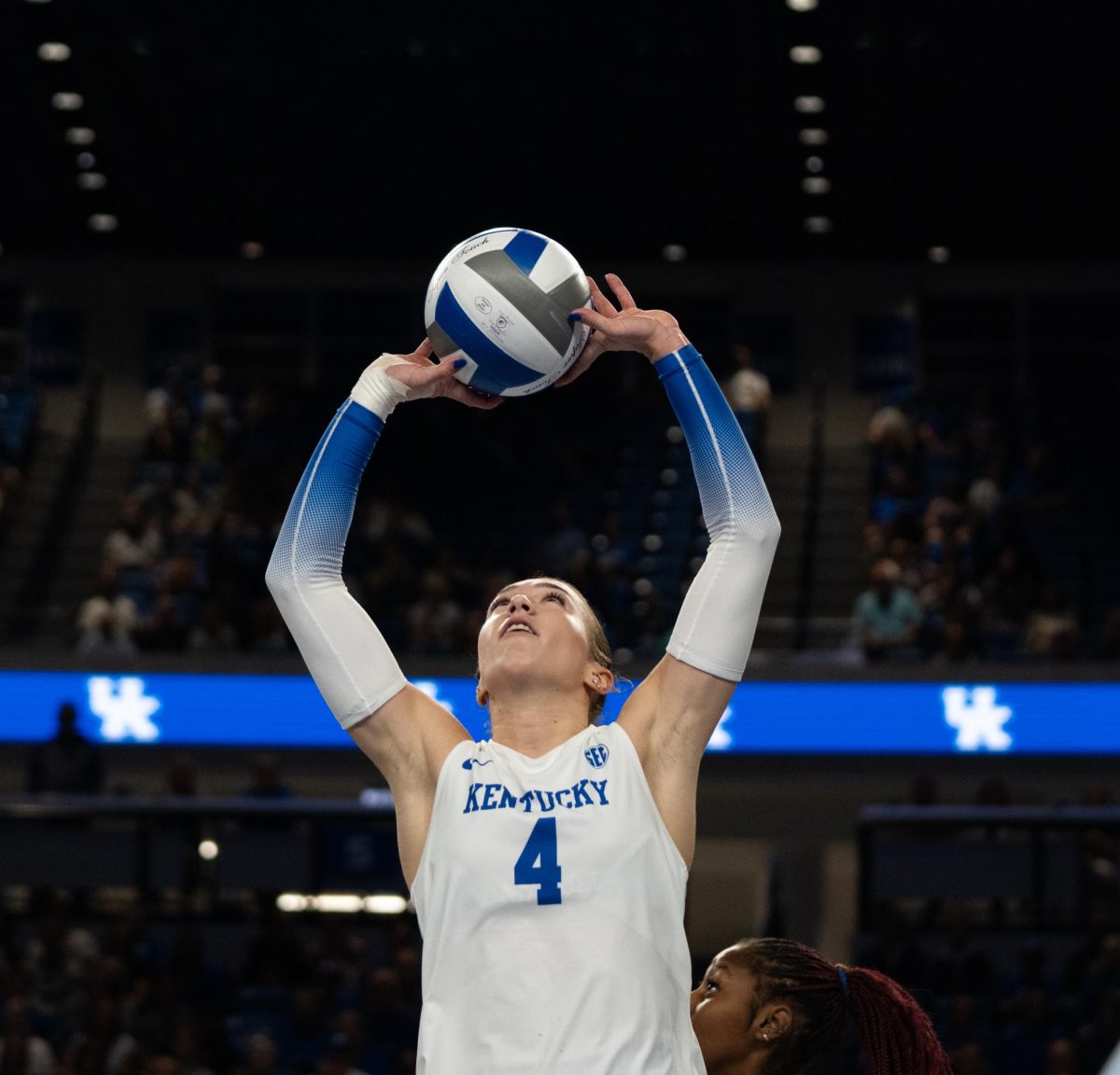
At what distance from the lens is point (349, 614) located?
10.4 feet

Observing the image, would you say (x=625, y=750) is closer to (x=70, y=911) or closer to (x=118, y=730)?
(x=70, y=911)

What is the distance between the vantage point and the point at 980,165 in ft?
60.5

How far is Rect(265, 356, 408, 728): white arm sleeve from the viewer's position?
3131 mm

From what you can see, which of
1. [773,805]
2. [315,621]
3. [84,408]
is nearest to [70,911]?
[773,805]

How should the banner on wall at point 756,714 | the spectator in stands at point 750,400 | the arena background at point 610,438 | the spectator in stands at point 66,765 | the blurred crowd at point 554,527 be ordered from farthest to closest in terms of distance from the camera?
the spectator in stands at point 750,400 → the blurred crowd at point 554,527 → the banner on wall at point 756,714 → the spectator in stands at point 66,765 → the arena background at point 610,438

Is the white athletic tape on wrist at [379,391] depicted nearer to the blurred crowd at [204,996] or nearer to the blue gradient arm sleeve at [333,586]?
the blue gradient arm sleeve at [333,586]

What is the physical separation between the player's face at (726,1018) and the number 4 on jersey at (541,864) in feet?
1.94

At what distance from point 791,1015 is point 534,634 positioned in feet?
2.78

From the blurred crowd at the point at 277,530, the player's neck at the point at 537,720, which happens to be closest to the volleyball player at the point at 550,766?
the player's neck at the point at 537,720

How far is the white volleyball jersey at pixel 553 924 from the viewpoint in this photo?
2.82 metres

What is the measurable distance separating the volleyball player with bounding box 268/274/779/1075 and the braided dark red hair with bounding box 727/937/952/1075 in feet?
1.47

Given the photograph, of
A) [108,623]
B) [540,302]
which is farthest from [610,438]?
[540,302]

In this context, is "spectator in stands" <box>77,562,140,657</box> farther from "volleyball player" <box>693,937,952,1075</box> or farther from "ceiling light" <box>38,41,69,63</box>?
"volleyball player" <box>693,937,952,1075</box>

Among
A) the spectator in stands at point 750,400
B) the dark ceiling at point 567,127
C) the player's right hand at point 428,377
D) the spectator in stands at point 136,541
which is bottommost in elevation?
the player's right hand at point 428,377
